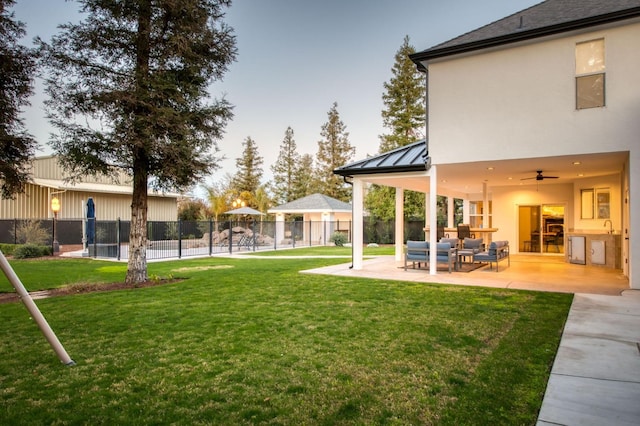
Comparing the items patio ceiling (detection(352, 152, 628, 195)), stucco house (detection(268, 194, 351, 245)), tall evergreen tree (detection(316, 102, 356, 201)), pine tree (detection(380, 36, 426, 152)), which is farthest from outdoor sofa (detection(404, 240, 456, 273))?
tall evergreen tree (detection(316, 102, 356, 201))

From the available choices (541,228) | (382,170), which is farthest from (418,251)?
(541,228)

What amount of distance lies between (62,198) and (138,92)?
21202 mm

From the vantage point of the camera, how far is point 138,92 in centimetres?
965

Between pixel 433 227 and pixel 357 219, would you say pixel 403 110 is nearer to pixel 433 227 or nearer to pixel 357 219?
pixel 357 219

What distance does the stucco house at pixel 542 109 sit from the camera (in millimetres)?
9273

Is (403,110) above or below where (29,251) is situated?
above

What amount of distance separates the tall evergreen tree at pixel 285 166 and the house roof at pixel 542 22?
127 ft

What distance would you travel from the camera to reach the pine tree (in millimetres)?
32375

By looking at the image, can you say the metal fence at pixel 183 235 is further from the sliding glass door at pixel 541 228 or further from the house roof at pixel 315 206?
the sliding glass door at pixel 541 228

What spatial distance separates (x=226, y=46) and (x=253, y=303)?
7.15 metres

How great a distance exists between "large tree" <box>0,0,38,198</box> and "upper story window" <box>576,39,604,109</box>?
13.4 metres

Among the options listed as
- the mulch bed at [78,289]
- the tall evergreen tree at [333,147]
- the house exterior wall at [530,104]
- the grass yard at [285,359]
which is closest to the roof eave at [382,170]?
the house exterior wall at [530,104]

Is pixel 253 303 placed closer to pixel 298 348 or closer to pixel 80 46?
pixel 298 348

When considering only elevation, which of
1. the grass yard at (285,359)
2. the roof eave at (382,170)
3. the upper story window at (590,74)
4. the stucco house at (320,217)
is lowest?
the grass yard at (285,359)
